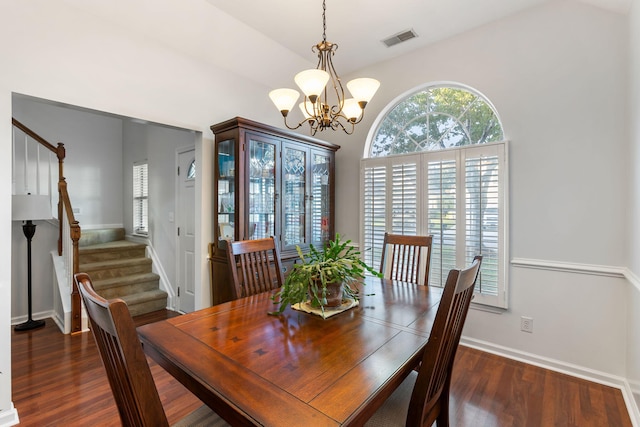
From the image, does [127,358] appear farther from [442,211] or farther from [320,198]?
[320,198]

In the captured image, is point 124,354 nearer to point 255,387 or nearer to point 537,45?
point 255,387

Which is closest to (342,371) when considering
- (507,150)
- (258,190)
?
(258,190)

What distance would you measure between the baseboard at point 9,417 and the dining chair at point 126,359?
5.78ft

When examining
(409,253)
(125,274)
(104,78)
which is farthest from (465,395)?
(125,274)

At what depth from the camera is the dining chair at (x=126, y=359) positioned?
2.48ft

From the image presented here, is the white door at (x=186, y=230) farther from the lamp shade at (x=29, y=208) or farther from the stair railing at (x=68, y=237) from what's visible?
the lamp shade at (x=29, y=208)

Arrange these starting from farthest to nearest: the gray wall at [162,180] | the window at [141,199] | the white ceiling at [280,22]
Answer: the window at [141,199] < the gray wall at [162,180] < the white ceiling at [280,22]

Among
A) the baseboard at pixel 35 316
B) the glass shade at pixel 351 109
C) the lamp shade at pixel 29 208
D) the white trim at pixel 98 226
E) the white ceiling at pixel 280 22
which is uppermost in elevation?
the white ceiling at pixel 280 22

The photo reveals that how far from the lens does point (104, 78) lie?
7.62ft

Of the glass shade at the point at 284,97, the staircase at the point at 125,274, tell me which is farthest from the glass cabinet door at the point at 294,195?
the staircase at the point at 125,274

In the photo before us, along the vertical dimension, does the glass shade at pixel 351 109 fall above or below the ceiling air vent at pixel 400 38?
below

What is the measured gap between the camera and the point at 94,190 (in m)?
5.02

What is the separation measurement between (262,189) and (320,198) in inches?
34.6

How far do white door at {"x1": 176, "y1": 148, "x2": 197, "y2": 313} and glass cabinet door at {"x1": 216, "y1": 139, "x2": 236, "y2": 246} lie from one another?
0.98 m
